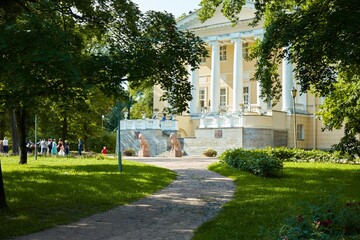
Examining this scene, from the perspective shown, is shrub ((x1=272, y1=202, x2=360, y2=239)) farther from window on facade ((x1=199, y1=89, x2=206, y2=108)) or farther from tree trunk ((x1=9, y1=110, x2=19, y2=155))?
window on facade ((x1=199, y1=89, x2=206, y2=108))

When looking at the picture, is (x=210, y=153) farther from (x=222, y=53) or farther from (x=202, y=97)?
(x=222, y=53)

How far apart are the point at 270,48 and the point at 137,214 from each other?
6236 mm

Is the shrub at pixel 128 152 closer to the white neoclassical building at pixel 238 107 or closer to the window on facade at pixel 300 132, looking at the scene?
the white neoclassical building at pixel 238 107

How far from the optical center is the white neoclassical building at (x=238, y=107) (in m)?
39.1

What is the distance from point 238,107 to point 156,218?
1316 inches

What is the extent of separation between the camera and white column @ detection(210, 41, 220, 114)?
4540 cm

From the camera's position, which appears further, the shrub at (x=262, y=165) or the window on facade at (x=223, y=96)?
the window on facade at (x=223, y=96)

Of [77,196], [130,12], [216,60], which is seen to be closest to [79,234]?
[77,196]

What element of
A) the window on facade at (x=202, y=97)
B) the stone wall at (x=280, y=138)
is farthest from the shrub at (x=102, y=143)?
the stone wall at (x=280, y=138)

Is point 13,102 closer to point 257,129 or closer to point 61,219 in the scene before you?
point 61,219

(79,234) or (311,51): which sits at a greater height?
(311,51)

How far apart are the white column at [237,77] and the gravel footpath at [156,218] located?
27839mm

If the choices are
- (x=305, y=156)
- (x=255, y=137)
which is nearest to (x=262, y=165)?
(x=305, y=156)

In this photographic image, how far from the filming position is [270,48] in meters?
13.9
